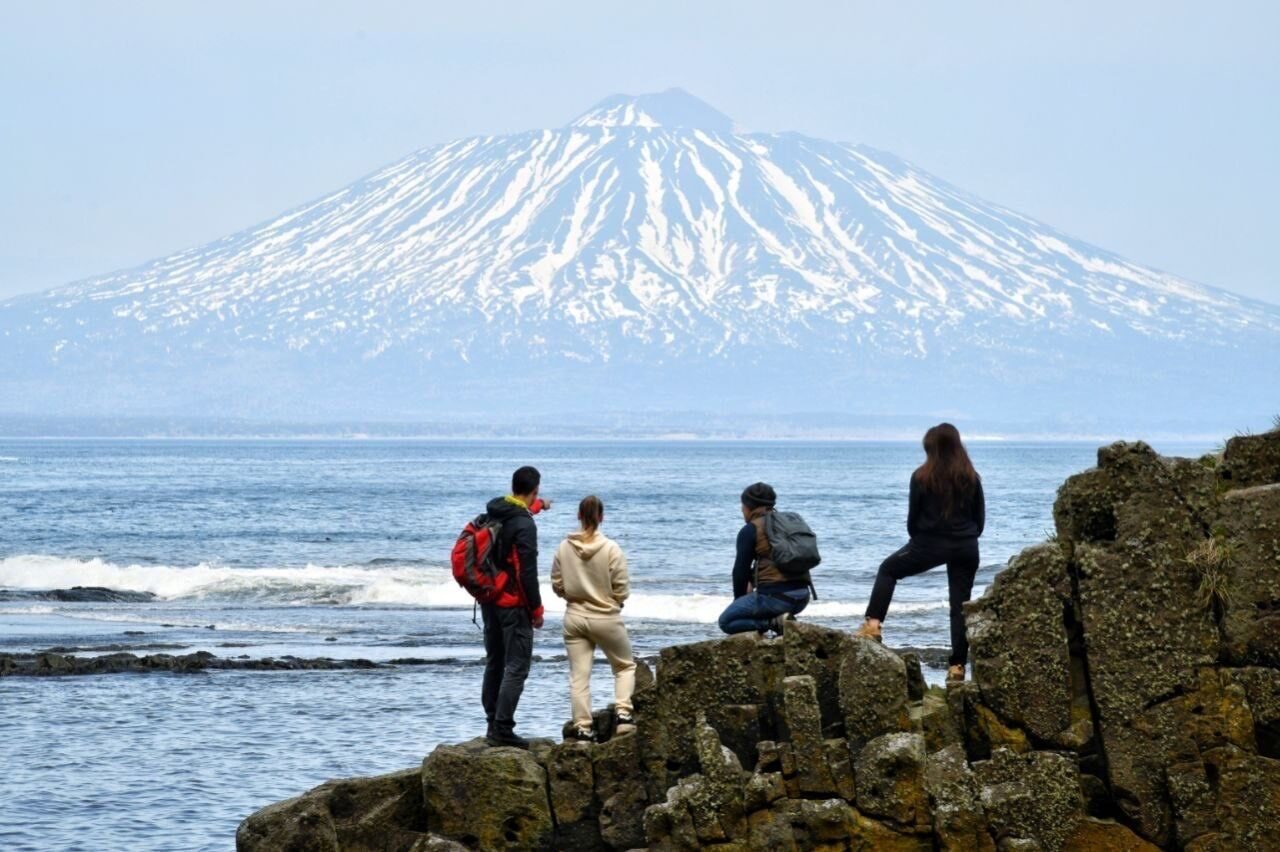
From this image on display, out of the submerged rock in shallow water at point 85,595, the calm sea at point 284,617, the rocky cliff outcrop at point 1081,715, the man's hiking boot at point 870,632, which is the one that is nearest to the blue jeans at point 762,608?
the man's hiking boot at point 870,632

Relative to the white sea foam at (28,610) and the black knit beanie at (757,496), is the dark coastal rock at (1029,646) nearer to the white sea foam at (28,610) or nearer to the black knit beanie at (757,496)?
the black knit beanie at (757,496)

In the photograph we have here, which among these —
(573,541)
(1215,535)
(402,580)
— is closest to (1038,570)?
(1215,535)

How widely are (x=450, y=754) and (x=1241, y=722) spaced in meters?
5.06

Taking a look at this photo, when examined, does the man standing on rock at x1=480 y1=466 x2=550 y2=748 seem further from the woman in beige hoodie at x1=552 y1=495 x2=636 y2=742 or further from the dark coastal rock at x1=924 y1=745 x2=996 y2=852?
the dark coastal rock at x1=924 y1=745 x2=996 y2=852

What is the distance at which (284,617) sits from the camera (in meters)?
36.9

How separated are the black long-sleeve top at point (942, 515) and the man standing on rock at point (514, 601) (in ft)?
8.33

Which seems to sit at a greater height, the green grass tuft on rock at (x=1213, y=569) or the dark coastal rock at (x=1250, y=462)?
the dark coastal rock at (x=1250, y=462)

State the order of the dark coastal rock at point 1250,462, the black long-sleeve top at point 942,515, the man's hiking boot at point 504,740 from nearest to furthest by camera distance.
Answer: the dark coastal rock at point 1250,462 < the black long-sleeve top at point 942,515 < the man's hiking boot at point 504,740

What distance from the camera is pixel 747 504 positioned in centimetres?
1263

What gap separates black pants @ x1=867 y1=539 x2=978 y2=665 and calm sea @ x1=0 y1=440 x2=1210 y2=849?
5.81 meters

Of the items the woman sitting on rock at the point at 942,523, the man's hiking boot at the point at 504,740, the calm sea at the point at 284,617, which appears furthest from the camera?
the calm sea at the point at 284,617

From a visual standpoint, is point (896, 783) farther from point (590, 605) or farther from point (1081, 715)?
point (590, 605)

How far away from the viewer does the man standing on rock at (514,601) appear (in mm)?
12695

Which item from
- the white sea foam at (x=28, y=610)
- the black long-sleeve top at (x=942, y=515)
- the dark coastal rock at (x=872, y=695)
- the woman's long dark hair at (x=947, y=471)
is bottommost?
the white sea foam at (x=28, y=610)
